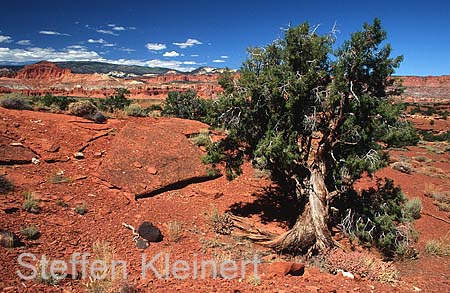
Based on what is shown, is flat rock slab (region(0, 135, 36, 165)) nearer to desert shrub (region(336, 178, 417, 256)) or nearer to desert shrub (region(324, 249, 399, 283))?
desert shrub (region(324, 249, 399, 283))

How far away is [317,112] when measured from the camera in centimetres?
739

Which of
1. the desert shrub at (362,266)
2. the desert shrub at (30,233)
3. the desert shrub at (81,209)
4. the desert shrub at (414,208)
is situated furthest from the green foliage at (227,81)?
the desert shrub at (414,208)

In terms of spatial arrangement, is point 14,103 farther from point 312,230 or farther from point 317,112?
point 312,230

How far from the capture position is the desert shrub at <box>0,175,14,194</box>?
6.91m

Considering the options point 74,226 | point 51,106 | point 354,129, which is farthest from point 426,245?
point 51,106

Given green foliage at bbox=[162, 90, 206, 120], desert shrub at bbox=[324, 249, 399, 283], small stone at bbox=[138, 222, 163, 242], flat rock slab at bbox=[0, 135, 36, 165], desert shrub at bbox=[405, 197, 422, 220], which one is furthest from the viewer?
green foliage at bbox=[162, 90, 206, 120]

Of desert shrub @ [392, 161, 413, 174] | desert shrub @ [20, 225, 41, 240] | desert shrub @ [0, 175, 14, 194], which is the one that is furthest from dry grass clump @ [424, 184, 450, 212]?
desert shrub @ [0, 175, 14, 194]

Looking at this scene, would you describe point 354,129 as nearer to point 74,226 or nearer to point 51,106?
point 74,226

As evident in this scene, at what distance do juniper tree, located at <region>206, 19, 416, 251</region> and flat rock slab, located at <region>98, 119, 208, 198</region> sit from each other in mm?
2268

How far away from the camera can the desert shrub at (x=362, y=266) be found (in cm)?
610

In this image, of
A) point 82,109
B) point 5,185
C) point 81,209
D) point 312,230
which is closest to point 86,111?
point 82,109

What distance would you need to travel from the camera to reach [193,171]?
10.5m

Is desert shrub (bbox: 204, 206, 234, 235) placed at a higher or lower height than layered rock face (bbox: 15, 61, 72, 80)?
lower

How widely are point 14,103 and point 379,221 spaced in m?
12.1
